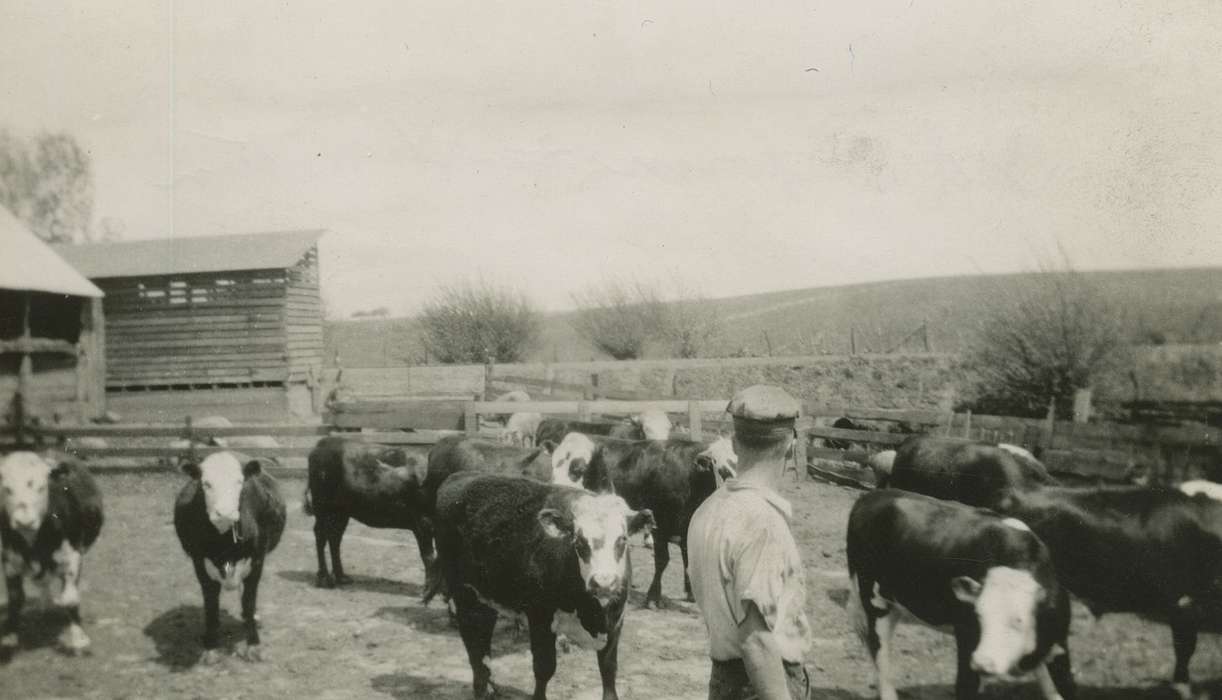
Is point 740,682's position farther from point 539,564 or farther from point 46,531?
point 46,531

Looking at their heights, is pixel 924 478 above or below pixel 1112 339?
below

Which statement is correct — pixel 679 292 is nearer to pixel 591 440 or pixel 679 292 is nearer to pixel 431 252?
pixel 431 252

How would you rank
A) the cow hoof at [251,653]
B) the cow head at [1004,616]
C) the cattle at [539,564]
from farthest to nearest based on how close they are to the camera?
the cow hoof at [251,653] → the cattle at [539,564] → the cow head at [1004,616]

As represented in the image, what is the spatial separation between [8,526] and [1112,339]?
12638 millimetres

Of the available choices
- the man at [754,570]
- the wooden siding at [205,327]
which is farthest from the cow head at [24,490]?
the man at [754,570]

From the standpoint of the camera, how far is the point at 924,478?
8742 millimetres

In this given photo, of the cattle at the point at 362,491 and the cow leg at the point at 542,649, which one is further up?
the cattle at the point at 362,491

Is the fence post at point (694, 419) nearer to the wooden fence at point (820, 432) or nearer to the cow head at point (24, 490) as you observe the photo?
the wooden fence at point (820, 432)

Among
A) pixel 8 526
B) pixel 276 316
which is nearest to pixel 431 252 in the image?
pixel 276 316

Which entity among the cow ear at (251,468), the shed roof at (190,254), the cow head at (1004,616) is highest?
the shed roof at (190,254)

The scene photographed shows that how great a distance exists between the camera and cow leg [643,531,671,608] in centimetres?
771

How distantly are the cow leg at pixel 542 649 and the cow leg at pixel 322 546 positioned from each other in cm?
378

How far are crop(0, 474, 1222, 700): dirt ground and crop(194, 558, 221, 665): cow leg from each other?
4.2 inches

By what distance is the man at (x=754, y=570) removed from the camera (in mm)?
2352
